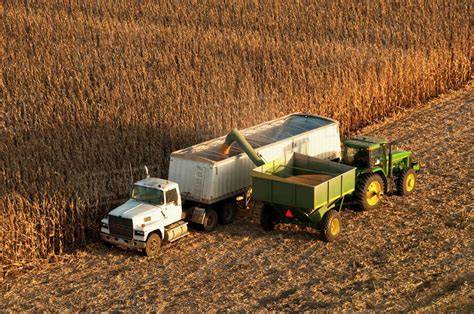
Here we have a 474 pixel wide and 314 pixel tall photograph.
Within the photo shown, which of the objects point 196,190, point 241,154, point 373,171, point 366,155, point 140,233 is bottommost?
point 140,233

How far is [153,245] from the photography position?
20250 mm

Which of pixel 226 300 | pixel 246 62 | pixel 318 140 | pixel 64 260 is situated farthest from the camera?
pixel 246 62

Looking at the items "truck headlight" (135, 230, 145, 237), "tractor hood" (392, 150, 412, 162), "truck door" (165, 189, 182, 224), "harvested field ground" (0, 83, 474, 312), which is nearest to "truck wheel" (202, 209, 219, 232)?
"harvested field ground" (0, 83, 474, 312)

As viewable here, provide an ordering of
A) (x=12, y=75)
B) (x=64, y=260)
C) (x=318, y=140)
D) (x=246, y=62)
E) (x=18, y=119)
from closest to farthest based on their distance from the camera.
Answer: (x=64, y=260), (x=318, y=140), (x=18, y=119), (x=12, y=75), (x=246, y=62)

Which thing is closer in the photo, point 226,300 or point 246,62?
point 226,300

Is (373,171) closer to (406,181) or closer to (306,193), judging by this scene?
(406,181)

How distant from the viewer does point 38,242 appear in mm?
20312

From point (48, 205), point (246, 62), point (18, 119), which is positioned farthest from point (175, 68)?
point (48, 205)

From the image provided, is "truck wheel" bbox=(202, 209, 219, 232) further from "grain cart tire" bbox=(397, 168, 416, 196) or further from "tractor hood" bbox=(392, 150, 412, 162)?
"tractor hood" bbox=(392, 150, 412, 162)

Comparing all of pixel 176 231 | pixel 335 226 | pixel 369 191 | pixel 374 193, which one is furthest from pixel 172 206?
pixel 374 193

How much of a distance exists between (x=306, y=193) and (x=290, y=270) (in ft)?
6.76

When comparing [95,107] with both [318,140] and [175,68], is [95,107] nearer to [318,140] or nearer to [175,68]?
[175,68]

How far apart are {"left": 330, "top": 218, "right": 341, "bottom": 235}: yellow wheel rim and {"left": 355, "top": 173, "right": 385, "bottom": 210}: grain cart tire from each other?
1667 millimetres

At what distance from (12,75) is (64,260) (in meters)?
11.3
